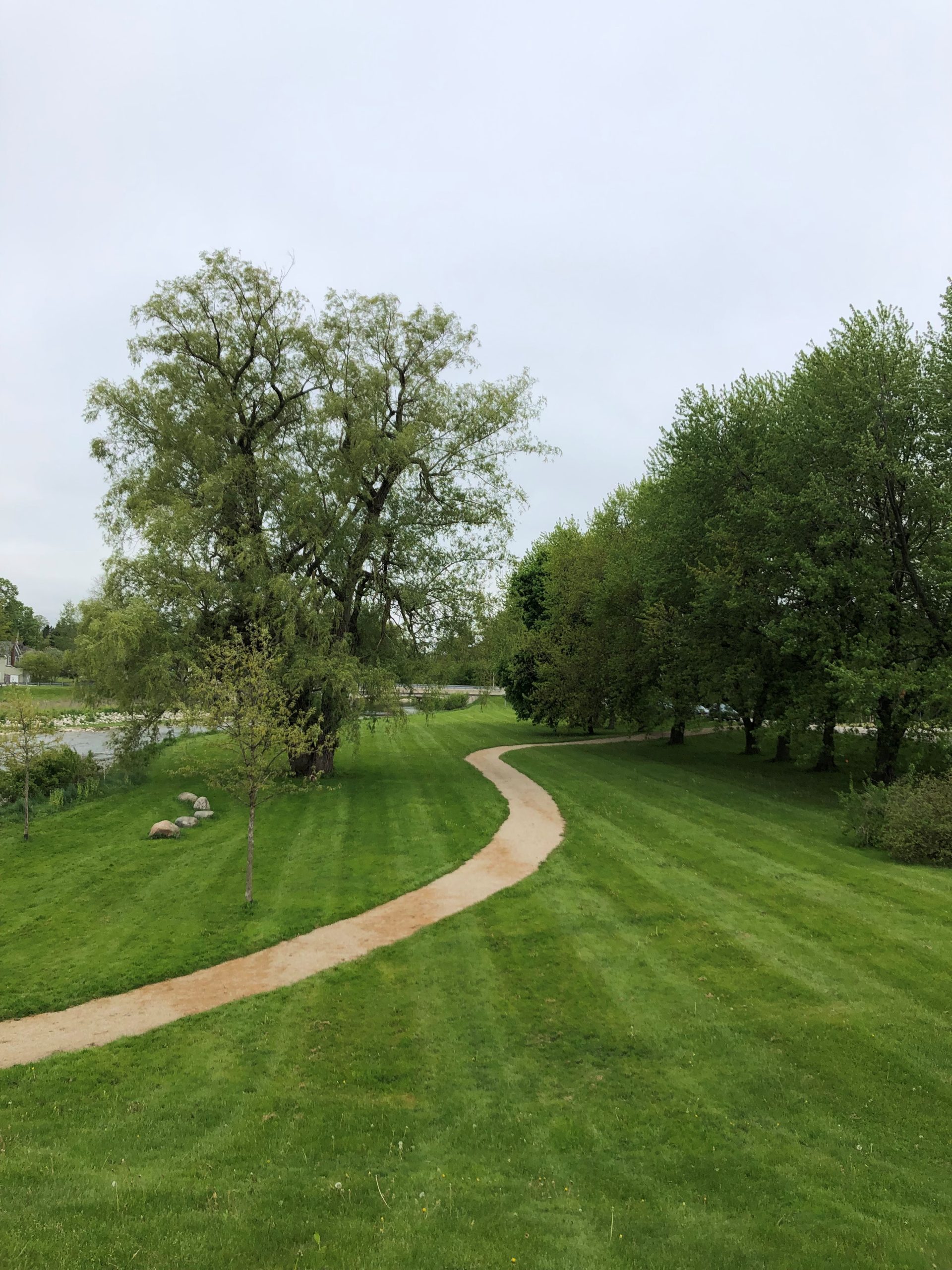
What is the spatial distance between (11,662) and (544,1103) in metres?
128

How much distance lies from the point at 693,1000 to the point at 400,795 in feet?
51.7

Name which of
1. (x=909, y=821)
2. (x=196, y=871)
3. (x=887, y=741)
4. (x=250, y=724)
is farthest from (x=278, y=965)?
(x=887, y=741)

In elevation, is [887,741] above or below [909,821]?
above

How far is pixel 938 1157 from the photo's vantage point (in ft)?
24.9

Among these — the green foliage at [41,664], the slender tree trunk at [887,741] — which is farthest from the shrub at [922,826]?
the green foliage at [41,664]

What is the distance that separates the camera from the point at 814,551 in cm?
2647

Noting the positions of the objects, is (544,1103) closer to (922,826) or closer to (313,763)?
(922,826)

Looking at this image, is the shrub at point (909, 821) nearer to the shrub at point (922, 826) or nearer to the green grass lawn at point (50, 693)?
the shrub at point (922, 826)

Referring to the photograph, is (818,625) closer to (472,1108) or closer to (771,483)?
(771,483)

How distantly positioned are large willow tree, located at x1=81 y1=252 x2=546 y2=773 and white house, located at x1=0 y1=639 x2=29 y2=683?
281 feet

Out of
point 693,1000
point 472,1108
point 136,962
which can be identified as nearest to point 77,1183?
point 472,1108

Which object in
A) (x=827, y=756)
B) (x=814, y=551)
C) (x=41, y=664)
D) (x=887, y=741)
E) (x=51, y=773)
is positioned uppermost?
(x=814, y=551)

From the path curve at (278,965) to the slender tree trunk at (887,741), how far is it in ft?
41.2

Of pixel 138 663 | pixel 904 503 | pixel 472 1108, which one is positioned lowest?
pixel 472 1108
